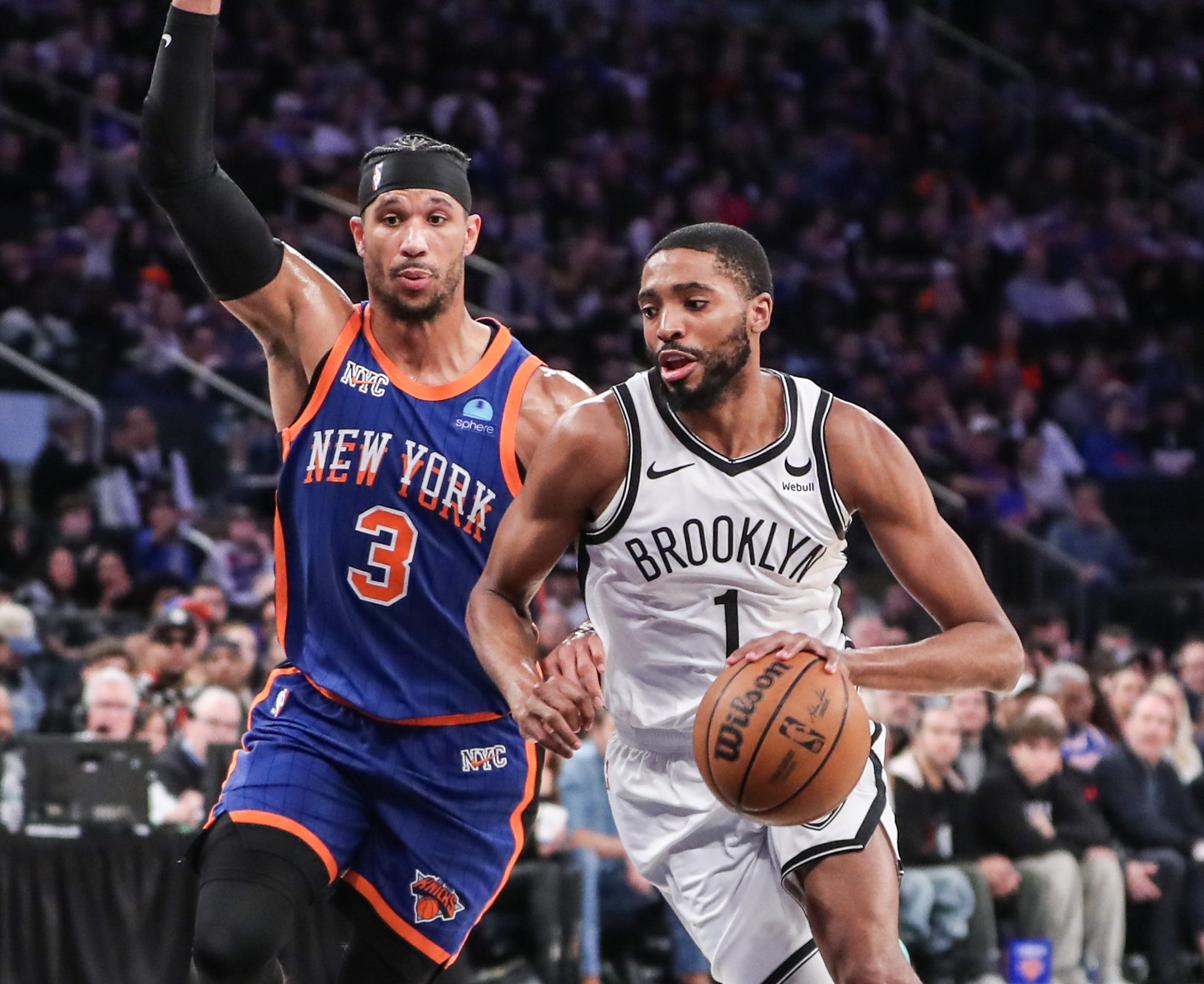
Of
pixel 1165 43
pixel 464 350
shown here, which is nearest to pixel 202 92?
pixel 464 350

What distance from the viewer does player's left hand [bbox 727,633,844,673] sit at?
3.94 meters

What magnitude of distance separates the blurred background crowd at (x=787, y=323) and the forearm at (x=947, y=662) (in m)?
4.58

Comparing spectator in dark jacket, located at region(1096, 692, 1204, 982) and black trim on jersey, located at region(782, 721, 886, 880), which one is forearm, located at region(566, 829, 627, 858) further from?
black trim on jersey, located at region(782, 721, 886, 880)

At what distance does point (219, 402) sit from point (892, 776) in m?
5.71

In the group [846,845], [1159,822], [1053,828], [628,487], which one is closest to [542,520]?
[628,487]

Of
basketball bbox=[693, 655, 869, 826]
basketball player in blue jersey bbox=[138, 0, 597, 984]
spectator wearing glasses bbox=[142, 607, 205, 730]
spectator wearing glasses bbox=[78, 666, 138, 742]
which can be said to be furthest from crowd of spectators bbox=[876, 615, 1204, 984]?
basketball bbox=[693, 655, 869, 826]

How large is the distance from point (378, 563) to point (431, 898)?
840 mm

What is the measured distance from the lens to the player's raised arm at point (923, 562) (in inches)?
164

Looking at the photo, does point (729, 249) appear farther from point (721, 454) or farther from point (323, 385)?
point (323, 385)

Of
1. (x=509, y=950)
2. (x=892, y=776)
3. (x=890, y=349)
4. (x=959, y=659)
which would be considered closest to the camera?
(x=959, y=659)

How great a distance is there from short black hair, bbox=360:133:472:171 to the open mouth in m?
1.04

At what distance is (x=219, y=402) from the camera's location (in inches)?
510

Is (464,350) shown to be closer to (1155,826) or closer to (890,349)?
(1155,826)

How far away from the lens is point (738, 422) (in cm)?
443
